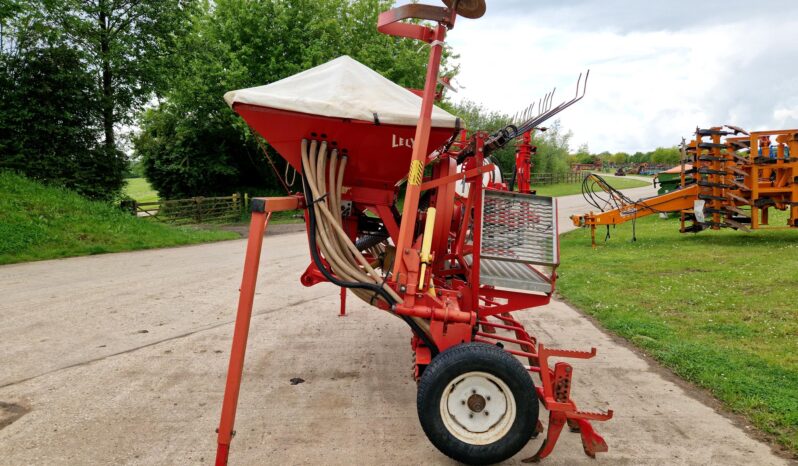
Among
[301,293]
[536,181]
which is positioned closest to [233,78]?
[301,293]

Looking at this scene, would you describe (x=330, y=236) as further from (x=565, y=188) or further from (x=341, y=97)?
(x=565, y=188)

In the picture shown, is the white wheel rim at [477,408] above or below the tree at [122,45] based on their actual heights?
below

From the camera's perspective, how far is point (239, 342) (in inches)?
120

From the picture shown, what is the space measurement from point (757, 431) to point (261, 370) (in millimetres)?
3837

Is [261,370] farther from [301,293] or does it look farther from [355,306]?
[301,293]

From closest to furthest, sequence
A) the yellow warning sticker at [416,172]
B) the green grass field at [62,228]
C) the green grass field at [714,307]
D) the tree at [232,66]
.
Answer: the yellow warning sticker at [416,172] → the green grass field at [714,307] → the green grass field at [62,228] → the tree at [232,66]

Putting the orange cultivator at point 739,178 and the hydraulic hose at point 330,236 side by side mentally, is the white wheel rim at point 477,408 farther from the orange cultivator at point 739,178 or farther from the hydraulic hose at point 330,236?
the orange cultivator at point 739,178

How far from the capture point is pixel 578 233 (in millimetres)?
16328

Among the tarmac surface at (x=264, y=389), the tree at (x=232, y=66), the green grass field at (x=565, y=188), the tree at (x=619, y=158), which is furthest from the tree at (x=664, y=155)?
the tarmac surface at (x=264, y=389)

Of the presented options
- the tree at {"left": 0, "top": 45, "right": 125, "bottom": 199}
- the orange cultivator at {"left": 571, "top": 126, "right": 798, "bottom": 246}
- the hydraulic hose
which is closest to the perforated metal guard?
the hydraulic hose

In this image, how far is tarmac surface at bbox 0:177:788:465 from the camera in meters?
3.39

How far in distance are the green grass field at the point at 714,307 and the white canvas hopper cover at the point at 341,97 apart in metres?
3.19

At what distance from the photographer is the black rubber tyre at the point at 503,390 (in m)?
3.08

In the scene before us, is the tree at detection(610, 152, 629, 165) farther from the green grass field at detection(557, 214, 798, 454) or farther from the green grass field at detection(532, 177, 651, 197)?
the green grass field at detection(557, 214, 798, 454)
